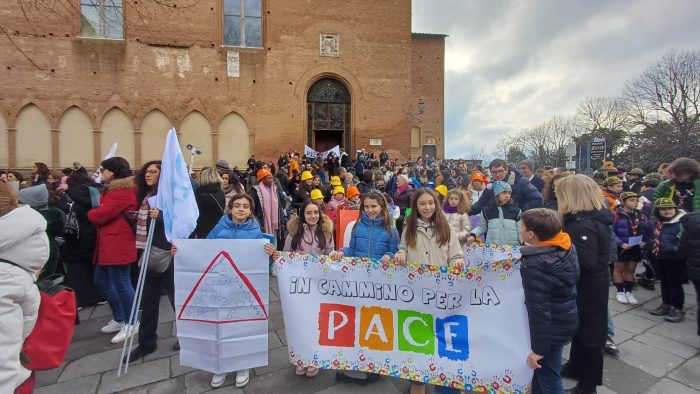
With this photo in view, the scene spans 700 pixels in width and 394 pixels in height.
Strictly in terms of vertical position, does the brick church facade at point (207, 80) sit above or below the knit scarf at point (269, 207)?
above

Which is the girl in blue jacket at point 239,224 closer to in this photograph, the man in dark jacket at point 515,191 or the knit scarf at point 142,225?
the knit scarf at point 142,225

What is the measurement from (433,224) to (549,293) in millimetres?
1037

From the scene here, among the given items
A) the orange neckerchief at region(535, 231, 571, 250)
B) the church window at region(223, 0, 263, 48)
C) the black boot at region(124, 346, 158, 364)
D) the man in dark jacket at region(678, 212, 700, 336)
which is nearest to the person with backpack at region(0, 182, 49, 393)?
the black boot at region(124, 346, 158, 364)

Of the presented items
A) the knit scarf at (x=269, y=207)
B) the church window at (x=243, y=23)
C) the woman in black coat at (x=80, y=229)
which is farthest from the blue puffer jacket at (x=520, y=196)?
the church window at (x=243, y=23)

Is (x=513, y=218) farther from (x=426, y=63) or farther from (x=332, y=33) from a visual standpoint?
(x=426, y=63)

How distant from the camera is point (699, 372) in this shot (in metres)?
3.40

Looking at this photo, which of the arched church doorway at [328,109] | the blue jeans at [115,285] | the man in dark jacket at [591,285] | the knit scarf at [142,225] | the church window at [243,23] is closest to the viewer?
the man in dark jacket at [591,285]

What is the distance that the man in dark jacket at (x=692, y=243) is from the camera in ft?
12.5

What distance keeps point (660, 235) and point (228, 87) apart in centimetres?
1944

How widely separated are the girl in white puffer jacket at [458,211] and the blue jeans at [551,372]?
2.32 metres

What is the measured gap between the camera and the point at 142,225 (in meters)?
3.81

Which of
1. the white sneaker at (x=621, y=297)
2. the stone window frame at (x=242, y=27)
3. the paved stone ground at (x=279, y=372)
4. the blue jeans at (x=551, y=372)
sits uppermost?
the stone window frame at (x=242, y=27)

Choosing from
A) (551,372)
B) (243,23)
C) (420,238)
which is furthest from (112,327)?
(243,23)

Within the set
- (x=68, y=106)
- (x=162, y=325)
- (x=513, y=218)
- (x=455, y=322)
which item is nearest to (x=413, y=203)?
(x=455, y=322)
